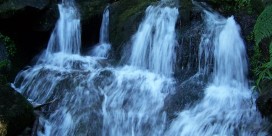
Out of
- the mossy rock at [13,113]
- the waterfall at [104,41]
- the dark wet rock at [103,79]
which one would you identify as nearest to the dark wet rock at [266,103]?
the dark wet rock at [103,79]

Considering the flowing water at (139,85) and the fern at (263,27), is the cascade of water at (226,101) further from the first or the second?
the fern at (263,27)

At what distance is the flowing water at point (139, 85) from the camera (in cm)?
682

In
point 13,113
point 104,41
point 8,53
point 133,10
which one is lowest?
point 13,113

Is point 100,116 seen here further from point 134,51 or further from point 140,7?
point 140,7

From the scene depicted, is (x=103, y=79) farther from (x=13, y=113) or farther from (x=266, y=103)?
(x=266, y=103)

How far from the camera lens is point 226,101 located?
23.7 ft

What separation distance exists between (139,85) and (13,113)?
2.54 m

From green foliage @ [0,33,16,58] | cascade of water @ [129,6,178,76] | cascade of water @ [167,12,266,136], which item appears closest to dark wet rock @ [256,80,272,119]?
cascade of water @ [167,12,266,136]

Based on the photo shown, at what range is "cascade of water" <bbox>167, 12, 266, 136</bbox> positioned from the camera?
6.46 m

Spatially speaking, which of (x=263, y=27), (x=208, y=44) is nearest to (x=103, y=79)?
(x=208, y=44)

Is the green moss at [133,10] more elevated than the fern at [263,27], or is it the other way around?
the green moss at [133,10]

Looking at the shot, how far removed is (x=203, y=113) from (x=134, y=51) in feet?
8.79

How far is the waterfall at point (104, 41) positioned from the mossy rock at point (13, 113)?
338 centimetres

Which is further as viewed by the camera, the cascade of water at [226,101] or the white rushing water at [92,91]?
the white rushing water at [92,91]
